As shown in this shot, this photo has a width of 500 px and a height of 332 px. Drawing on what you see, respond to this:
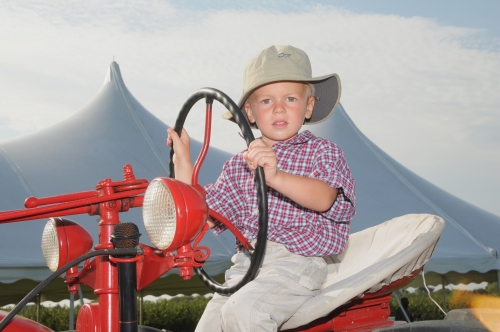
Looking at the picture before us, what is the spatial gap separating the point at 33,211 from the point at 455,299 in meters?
7.99

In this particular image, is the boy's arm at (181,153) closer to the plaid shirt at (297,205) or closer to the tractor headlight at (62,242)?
the plaid shirt at (297,205)

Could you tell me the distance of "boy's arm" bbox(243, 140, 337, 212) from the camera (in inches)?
54.8

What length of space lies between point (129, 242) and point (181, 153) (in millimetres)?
574

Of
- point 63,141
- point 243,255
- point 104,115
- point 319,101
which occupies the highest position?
point 104,115

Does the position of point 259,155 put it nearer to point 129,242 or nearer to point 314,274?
point 129,242

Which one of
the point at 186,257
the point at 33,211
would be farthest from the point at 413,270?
the point at 33,211

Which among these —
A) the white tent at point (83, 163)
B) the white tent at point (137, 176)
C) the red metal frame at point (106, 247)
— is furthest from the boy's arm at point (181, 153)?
the white tent at point (137, 176)

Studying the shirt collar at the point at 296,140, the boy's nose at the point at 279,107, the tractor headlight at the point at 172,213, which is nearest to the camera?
the tractor headlight at the point at 172,213

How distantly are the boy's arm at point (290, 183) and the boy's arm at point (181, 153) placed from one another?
1.21ft

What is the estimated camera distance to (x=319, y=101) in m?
2.10

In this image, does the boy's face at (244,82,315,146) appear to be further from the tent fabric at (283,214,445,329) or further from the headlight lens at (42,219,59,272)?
the headlight lens at (42,219,59,272)

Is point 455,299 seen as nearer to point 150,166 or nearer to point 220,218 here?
point 150,166

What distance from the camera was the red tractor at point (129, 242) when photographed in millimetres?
1212

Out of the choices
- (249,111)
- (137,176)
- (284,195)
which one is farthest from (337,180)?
(137,176)
